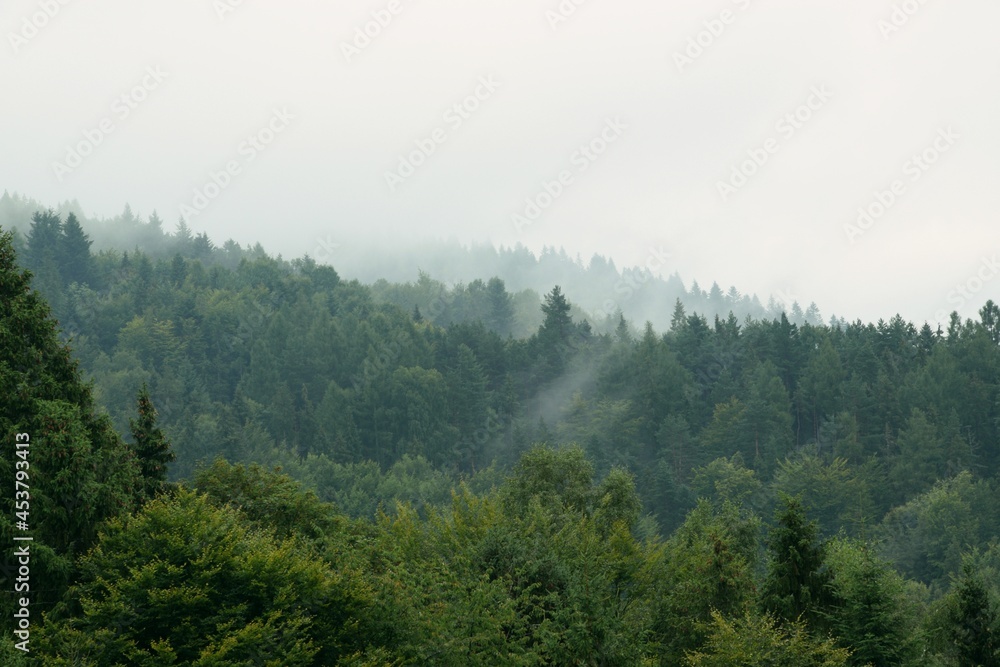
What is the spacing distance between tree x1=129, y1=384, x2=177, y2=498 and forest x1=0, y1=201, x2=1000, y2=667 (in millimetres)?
133

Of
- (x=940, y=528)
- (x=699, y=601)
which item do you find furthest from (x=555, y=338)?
(x=699, y=601)

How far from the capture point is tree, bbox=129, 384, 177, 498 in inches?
1598

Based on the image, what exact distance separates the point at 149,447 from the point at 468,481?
9079 centimetres

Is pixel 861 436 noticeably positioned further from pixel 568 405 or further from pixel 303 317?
pixel 303 317

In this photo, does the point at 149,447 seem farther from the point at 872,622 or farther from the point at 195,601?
the point at 872,622

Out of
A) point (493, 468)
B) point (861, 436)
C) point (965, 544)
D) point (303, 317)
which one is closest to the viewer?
point (965, 544)

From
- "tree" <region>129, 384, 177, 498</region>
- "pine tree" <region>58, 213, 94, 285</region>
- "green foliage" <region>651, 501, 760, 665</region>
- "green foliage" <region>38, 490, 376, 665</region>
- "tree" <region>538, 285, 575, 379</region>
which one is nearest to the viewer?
"green foliage" <region>38, 490, 376, 665</region>

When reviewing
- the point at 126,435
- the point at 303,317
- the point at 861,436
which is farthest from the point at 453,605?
the point at 303,317

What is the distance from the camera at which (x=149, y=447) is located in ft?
134

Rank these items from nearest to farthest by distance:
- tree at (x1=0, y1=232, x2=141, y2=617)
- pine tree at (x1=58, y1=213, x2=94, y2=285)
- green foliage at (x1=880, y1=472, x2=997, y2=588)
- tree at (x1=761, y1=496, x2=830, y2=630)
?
1. tree at (x1=0, y1=232, x2=141, y2=617)
2. tree at (x1=761, y1=496, x2=830, y2=630)
3. green foliage at (x1=880, y1=472, x2=997, y2=588)
4. pine tree at (x1=58, y1=213, x2=94, y2=285)

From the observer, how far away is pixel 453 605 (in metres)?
32.5

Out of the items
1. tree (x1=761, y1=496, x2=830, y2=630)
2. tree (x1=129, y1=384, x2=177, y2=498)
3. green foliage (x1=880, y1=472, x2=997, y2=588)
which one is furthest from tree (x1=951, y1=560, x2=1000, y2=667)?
green foliage (x1=880, y1=472, x2=997, y2=588)

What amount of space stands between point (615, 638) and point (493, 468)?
95.6 metres

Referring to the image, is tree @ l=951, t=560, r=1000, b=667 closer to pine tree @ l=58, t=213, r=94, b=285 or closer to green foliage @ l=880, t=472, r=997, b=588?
green foliage @ l=880, t=472, r=997, b=588
